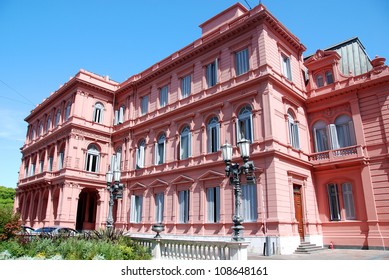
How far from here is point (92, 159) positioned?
28.1 metres

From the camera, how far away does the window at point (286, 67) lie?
20478 mm

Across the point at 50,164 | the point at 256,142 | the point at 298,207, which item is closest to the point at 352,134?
the point at 298,207

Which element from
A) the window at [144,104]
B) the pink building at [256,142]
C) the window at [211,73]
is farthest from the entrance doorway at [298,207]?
the window at [144,104]

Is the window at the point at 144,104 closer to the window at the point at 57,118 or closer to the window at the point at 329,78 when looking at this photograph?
the window at the point at 57,118

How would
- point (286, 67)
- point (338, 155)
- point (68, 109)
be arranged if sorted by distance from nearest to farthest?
point (338, 155)
point (286, 67)
point (68, 109)

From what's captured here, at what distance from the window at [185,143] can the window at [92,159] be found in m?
10.3

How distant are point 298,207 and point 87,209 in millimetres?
19821

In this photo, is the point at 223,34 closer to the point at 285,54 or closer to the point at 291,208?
the point at 285,54

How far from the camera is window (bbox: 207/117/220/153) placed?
19.9 meters

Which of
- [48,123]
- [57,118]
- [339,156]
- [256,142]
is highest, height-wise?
[48,123]

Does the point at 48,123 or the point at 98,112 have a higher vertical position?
the point at 48,123

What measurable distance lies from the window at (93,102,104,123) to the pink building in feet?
5.54

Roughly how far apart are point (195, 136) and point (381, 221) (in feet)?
39.3

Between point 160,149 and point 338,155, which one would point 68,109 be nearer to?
point 160,149
